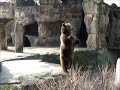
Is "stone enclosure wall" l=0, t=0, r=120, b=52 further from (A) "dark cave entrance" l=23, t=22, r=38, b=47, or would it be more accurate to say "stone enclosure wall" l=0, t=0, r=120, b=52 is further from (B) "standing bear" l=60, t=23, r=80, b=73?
(B) "standing bear" l=60, t=23, r=80, b=73

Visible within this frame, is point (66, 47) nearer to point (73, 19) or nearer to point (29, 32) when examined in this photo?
point (73, 19)

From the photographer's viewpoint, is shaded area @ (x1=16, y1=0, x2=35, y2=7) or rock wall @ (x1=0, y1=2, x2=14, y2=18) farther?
rock wall @ (x1=0, y1=2, x2=14, y2=18)

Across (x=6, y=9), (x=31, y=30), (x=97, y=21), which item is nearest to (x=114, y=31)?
(x=97, y=21)

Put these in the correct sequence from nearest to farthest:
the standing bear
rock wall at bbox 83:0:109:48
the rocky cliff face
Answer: the standing bear < rock wall at bbox 83:0:109:48 < the rocky cliff face

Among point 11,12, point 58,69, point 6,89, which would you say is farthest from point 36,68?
point 11,12

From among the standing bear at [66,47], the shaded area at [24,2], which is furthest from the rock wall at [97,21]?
the standing bear at [66,47]

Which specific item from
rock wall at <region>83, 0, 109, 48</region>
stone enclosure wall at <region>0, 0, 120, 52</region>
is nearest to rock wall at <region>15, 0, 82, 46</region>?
stone enclosure wall at <region>0, 0, 120, 52</region>

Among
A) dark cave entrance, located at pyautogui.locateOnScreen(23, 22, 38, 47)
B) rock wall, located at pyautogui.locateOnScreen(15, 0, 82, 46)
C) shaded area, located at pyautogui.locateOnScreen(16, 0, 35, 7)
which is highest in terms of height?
shaded area, located at pyautogui.locateOnScreen(16, 0, 35, 7)

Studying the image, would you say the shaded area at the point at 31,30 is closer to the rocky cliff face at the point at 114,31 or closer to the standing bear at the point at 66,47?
the rocky cliff face at the point at 114,31

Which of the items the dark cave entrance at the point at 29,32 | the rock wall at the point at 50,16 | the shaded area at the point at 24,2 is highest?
the shaded area at the point at 24,2

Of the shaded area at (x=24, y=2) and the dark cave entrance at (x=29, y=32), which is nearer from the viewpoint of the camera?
the shaded area at (x=24, y=2)

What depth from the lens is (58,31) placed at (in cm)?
2073

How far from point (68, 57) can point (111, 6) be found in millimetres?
10870

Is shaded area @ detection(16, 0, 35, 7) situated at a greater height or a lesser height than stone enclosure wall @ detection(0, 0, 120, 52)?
greater
